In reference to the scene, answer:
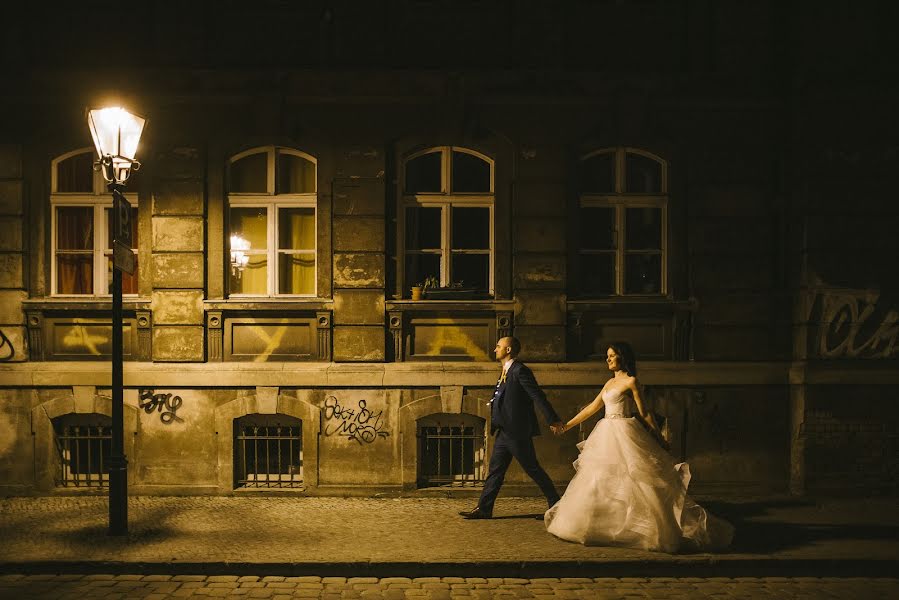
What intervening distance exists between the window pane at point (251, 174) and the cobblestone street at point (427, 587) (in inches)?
205

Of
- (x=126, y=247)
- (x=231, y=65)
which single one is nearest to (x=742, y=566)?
(x=126, y=247)

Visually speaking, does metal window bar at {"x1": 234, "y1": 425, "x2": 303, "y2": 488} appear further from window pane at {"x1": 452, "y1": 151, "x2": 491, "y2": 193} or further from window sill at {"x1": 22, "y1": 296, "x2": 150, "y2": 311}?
window pane at {"x1": 452, "y1": 151, "x2": 491, "y2": 193}

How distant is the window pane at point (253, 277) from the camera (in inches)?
404

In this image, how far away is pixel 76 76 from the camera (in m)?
9.94

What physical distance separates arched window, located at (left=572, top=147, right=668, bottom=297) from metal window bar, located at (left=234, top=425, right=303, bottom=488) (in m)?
4.27

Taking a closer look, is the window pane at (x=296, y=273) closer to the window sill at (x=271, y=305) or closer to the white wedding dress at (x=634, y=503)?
the window sill at (x=271, y=305)

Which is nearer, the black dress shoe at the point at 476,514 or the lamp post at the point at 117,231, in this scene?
the lamp post at the point at 117,231

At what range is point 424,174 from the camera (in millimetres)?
10281

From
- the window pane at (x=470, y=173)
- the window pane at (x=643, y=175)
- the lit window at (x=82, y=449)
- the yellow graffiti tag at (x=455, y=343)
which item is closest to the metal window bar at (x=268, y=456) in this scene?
the lit window at (x=82, y=449)

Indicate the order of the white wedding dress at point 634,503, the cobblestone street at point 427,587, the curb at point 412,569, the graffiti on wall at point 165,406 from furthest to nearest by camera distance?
the graffiti on wall at point 165,406
the white wedding dress at point 634,503
the curb at point 412,569
the cobblestone street at point 427,587

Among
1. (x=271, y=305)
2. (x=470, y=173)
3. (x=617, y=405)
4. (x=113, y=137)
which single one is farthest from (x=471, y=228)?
(x=113, y=137)

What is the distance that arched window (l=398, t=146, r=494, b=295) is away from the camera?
10195 millimetres

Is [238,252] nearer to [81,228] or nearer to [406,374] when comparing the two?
[81,228]

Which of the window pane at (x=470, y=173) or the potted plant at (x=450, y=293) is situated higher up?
the window pane at (x=470, y=173)
